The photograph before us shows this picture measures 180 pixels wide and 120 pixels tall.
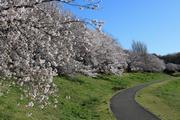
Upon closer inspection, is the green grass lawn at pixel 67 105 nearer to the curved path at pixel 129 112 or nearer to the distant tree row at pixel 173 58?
the curved path at pixel 129 112

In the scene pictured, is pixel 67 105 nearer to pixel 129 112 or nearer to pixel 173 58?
pixel 129 112

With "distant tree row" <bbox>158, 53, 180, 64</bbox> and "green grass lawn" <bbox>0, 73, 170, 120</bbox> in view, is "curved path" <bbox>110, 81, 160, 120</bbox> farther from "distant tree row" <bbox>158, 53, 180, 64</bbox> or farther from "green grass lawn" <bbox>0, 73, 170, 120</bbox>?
"distant tree row" <bbox>158, 53, 180, 64</bbox>

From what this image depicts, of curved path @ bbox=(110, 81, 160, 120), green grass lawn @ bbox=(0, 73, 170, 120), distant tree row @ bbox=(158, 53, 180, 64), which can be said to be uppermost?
distant tree row @ bbox=(158, 53, 180, 64)

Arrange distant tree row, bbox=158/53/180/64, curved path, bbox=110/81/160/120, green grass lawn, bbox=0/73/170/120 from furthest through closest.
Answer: distant tree row, bbox=158/53/180/64 → curved path, bbox=110/81/160/120 → green grass lawn, bbox=0/73/170/120

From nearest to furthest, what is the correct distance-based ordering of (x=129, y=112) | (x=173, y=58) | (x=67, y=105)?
(x=67, y=105) → (x=129, y=112) → (x=173, y=58)

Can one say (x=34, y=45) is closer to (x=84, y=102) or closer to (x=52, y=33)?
(x=52, y=33)

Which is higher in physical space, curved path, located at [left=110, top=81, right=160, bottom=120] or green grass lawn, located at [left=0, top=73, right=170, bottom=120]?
green grass lawn, located at [left=0, top=73, right=170, bottom=120]

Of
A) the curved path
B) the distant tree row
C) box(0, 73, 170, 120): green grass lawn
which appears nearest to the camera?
box(0, 73, 170, 120): green grass lawn

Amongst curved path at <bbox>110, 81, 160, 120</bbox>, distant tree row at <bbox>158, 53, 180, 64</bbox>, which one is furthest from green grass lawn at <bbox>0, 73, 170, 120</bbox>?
distant tree row at <bbox>158, 53, 180, 64</bbox>

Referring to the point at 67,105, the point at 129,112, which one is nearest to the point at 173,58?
the point at 129,112

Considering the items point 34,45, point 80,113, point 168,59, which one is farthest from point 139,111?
point 168,59

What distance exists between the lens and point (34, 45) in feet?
34.5

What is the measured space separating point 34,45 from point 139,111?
19.7 meters

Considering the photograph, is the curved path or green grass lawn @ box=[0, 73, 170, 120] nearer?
green grass lawn @ box=[0, 73, 170, 120]
